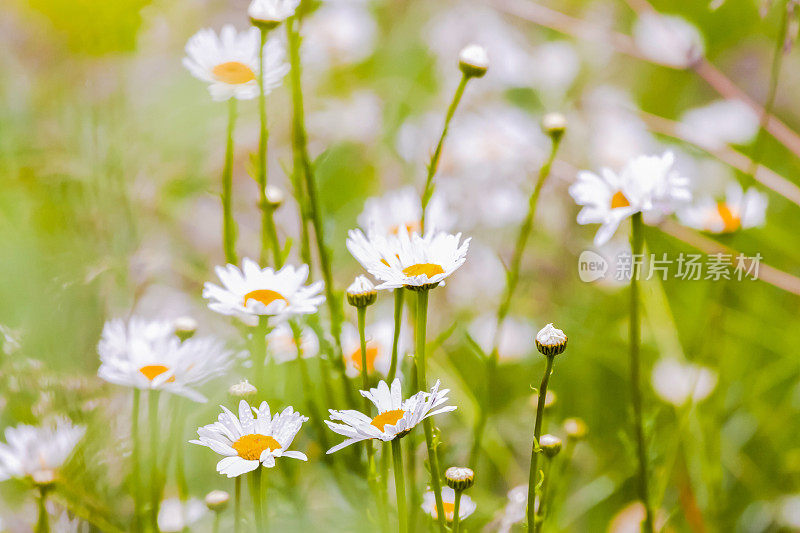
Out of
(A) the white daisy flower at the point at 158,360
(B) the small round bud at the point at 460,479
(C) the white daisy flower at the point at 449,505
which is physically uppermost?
(A) the white daisy flower at the point at 158,360

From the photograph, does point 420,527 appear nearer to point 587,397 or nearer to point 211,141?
point 587,397

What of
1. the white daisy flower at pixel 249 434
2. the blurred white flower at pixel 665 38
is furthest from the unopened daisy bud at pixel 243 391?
the blurred white flower at pixel 665 38

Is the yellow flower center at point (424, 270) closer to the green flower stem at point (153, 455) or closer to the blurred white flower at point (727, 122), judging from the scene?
the green flower stem at point (153, 455)

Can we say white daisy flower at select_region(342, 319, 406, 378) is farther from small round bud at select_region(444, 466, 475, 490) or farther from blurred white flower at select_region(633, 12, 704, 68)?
blurred white flower at select_region(633, 12, 704, 68)

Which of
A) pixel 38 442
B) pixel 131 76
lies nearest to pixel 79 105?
pixel 131 76

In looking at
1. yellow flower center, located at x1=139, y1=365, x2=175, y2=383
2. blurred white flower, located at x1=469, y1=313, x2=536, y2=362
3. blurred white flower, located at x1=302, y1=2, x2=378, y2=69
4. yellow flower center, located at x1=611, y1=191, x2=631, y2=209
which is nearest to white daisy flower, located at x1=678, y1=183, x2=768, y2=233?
yellow flower center, located at x1=611, y1=191, x2=631, y2=209

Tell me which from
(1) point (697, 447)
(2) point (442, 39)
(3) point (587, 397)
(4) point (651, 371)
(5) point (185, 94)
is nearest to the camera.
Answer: (1) point (697, 447)

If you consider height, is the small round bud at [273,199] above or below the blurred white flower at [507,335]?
above
